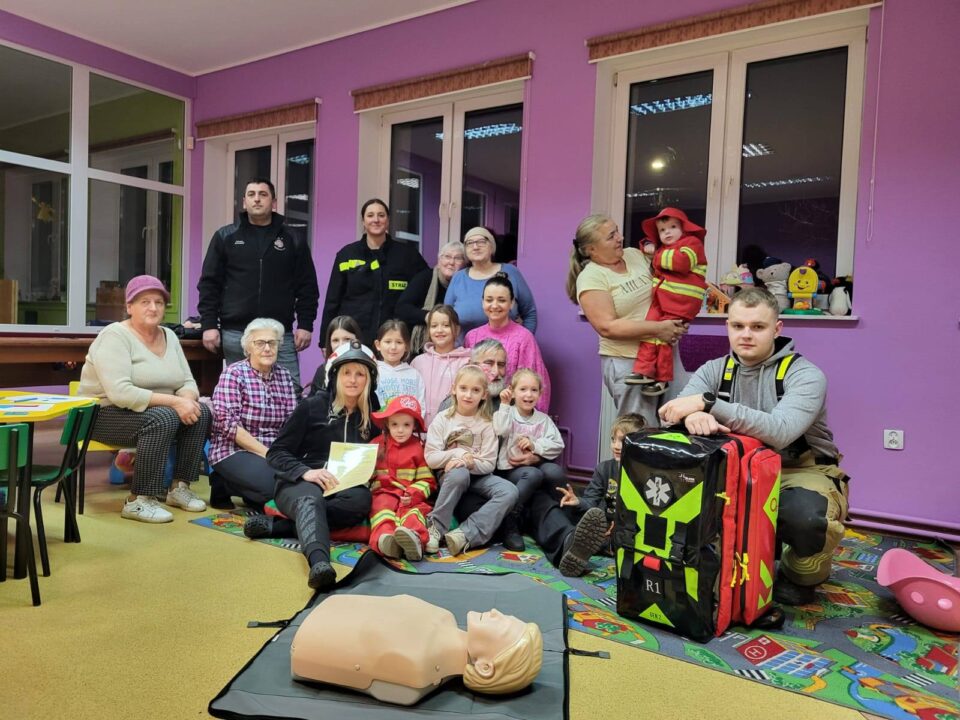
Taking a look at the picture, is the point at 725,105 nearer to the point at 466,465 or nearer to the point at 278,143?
the point at 466,465

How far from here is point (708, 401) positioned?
2031 mm

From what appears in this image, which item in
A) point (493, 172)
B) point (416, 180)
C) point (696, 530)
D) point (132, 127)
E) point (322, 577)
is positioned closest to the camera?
point (696, 530)

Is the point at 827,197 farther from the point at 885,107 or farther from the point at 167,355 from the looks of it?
the point at 167,355

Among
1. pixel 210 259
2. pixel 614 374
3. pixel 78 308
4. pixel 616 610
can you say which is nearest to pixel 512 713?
pixel 616 610

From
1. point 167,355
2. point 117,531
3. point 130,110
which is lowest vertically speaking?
point 117,531

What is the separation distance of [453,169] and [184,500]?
9.10ft

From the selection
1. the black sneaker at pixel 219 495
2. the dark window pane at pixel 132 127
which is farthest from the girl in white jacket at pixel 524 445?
the dark window pane at pixel 132 127

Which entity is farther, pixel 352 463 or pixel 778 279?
pixel 778 279

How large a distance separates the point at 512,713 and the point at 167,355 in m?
2.44

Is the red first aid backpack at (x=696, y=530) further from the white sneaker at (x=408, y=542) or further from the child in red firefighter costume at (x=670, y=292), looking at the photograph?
the child in red firefighter costume at (x=670, y=292)

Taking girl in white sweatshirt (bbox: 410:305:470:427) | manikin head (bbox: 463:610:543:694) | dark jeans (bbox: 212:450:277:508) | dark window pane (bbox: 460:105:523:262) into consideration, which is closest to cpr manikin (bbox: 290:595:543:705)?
manikin head (bbox: 463:610:543:694)

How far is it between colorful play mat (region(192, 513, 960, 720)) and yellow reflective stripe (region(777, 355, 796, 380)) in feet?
2.46

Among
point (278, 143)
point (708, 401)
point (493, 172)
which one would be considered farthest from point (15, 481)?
point (278, 143)

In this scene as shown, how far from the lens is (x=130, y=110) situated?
569 centimetres
